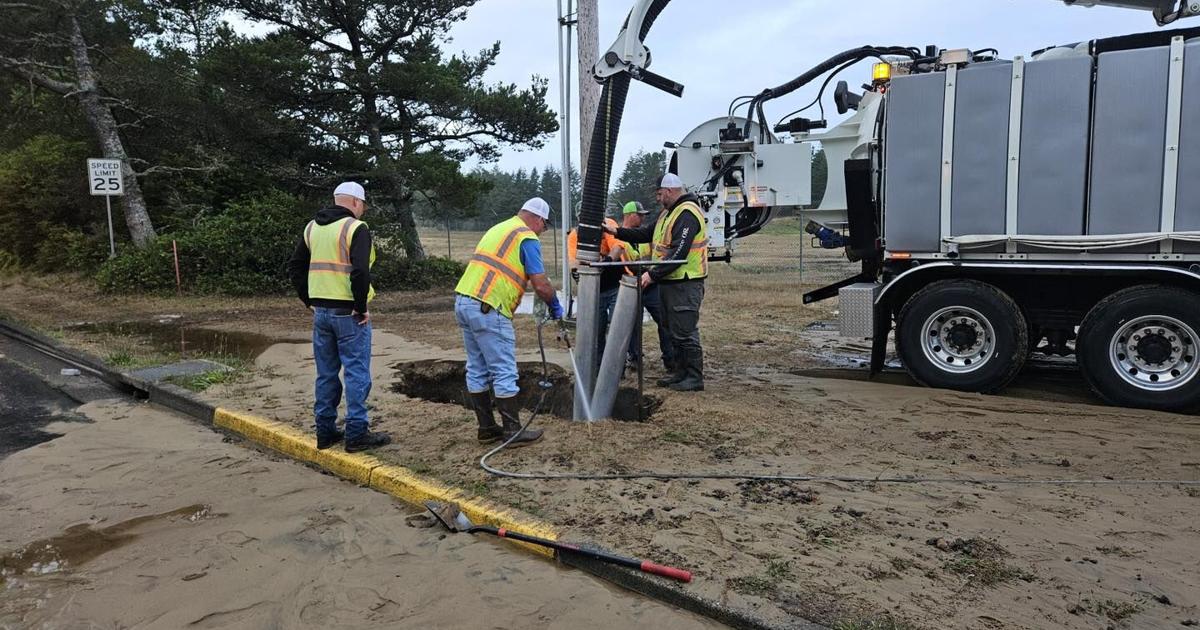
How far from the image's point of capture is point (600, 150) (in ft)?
19.6

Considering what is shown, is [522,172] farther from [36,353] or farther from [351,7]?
[36,353]

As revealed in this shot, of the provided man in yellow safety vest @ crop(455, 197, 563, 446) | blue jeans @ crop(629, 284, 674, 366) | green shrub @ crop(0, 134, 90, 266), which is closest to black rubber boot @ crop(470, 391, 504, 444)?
man in yellow safety vest @ crop(455, 197, 563, 446)

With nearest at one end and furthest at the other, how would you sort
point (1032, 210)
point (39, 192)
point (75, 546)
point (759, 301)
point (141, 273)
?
point (75, 546)
point (1032, 210)
point (759, 301)
point (141, 273)
point (39, 192)

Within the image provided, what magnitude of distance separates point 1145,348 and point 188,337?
1195 cm

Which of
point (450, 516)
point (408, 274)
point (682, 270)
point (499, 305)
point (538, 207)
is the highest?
point (538, 207)

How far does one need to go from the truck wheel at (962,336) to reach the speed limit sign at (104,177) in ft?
53.2

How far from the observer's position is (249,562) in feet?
12.1

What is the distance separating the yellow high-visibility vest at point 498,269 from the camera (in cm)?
512

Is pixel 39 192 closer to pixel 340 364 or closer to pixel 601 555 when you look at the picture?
pixel 340 364

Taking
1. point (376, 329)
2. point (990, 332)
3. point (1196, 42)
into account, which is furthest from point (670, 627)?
point (376, 329)

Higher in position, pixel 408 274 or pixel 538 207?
pixel 538 207

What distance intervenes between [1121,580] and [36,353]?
39.6 ft

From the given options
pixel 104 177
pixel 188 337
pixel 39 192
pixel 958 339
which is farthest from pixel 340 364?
pixel 39 192

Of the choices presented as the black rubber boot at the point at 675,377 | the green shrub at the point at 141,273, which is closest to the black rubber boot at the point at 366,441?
the black rubber boot at the point at 675,377
